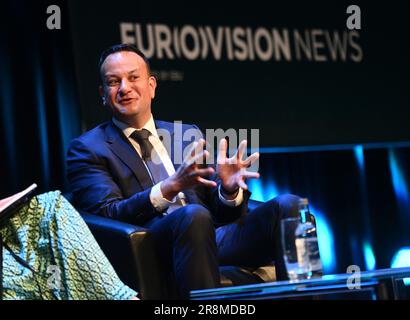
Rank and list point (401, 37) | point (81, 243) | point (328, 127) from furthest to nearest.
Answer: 1. point (401, 37)
2. point (328, 127)
3. point (81, 243)

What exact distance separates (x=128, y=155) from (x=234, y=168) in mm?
468

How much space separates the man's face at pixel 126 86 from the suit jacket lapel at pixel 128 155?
0.08 meters

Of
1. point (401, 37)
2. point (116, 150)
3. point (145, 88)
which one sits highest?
point (401, 37)

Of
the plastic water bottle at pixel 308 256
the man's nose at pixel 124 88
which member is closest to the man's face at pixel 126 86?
the man's nose at pixel 124 88

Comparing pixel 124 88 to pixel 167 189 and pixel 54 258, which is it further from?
pixel 54 258

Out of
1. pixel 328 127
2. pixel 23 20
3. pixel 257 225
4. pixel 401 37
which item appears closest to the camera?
pixel 257 225

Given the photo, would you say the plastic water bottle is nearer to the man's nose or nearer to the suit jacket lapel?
the suit jacket lapel

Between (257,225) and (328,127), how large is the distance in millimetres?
1844

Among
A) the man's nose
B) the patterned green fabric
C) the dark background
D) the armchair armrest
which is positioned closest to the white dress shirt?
the man's nose

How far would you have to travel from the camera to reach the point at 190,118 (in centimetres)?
430

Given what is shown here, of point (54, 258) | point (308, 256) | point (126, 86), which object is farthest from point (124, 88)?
point (308, 256)

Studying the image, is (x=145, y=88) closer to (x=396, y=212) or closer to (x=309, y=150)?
(x=309, y=150)

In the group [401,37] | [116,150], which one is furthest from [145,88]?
[401,37]

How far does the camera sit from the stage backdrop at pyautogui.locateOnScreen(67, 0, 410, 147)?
420 cm
